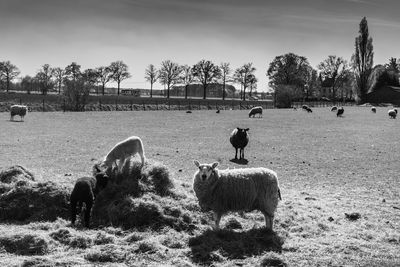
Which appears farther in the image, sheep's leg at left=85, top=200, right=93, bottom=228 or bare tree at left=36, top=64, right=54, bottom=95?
bare tree at left=36, top=64, right=54, bottom=95

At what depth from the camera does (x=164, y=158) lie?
18188 mm

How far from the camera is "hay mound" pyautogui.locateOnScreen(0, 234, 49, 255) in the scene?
7.48 m

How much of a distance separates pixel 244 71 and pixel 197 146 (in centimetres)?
10528

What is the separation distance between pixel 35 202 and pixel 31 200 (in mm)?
130

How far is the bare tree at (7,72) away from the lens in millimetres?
106000

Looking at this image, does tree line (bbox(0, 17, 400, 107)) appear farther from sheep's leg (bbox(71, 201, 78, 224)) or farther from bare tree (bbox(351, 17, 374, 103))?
sheep's leg (bbox(71, 201, 78, 224))

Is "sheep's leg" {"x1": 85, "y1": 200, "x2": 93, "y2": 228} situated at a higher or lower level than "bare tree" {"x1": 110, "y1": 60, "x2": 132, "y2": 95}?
lower

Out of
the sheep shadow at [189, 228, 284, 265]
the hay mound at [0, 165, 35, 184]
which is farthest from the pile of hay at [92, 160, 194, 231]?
the hay mound at [0, 165, 35, 184]

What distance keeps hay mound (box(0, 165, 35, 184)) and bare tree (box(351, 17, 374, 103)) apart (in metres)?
110

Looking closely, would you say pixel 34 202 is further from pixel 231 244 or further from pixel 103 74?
pixel 103 74

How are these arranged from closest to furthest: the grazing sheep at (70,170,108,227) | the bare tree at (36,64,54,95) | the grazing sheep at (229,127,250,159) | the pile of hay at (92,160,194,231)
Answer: the grazing sheep at (70,170,108,227), the pile of hay at (92,160,194,231), the grazing sheep at (229,127,250,159), the bare tree at (36,64,54,95)

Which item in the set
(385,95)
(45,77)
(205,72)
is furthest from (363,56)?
(45,77)

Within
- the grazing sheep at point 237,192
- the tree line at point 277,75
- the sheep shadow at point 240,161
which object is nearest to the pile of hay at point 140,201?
the grazing sheep at point 237,192

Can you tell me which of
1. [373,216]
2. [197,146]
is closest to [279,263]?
[373,216]
